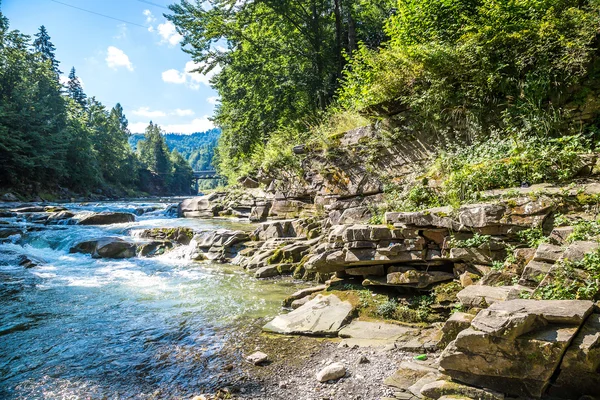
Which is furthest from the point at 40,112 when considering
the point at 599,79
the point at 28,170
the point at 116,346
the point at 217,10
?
the point at 599,79

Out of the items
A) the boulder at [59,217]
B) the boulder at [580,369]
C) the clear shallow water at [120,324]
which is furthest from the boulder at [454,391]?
the boulder at [59,217]

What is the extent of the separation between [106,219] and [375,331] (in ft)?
55.1

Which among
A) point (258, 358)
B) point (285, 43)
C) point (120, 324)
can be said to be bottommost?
point (120, 324)

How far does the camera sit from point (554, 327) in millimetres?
2625

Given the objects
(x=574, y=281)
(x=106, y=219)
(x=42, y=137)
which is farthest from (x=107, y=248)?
(x=42, y=137)

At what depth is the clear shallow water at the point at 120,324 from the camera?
153 inches

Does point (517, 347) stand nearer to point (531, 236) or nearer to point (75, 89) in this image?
point (531, 236)

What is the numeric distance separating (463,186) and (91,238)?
517 inches

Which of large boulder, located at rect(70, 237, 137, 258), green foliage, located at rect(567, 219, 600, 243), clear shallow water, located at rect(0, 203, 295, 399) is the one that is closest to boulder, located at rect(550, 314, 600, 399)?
green foliage, located at rect(567, 219, 600, 243)

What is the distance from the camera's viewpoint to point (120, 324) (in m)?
5.64

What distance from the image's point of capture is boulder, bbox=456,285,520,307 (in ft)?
11.4

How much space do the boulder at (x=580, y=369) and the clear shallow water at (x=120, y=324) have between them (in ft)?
11.0

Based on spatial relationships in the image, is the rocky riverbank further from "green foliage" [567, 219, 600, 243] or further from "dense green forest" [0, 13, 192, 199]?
"dense green forest" [0, 13, 192, 199]

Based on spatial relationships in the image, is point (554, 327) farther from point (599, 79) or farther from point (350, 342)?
point (599, 79)
